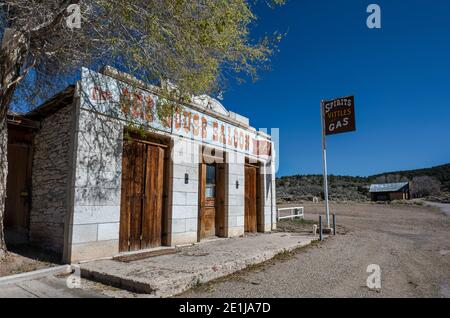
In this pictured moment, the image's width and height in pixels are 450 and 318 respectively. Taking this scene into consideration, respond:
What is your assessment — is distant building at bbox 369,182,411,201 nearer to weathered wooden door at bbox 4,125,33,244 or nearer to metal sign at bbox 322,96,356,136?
metal sign at bbox 322,96,356,136

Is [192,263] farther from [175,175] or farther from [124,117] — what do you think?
[124,117]

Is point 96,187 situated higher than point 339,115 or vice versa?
point 339,115

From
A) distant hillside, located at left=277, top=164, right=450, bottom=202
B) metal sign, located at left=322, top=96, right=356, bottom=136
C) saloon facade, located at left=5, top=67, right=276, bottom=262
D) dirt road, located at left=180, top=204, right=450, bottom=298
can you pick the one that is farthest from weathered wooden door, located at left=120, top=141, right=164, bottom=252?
distant hillside, located at left=277, top=164, right=450, bottom=202

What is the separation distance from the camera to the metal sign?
39.4 feet

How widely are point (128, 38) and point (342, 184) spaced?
198 feet

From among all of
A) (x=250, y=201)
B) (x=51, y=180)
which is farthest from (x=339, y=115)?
(x=51, y=180)

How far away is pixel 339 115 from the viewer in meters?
12.3

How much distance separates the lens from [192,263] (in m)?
6.03

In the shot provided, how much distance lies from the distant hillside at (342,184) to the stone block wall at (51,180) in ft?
126

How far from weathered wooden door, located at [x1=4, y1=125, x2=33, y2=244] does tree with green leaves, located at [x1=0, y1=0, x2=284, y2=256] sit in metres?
1.08
